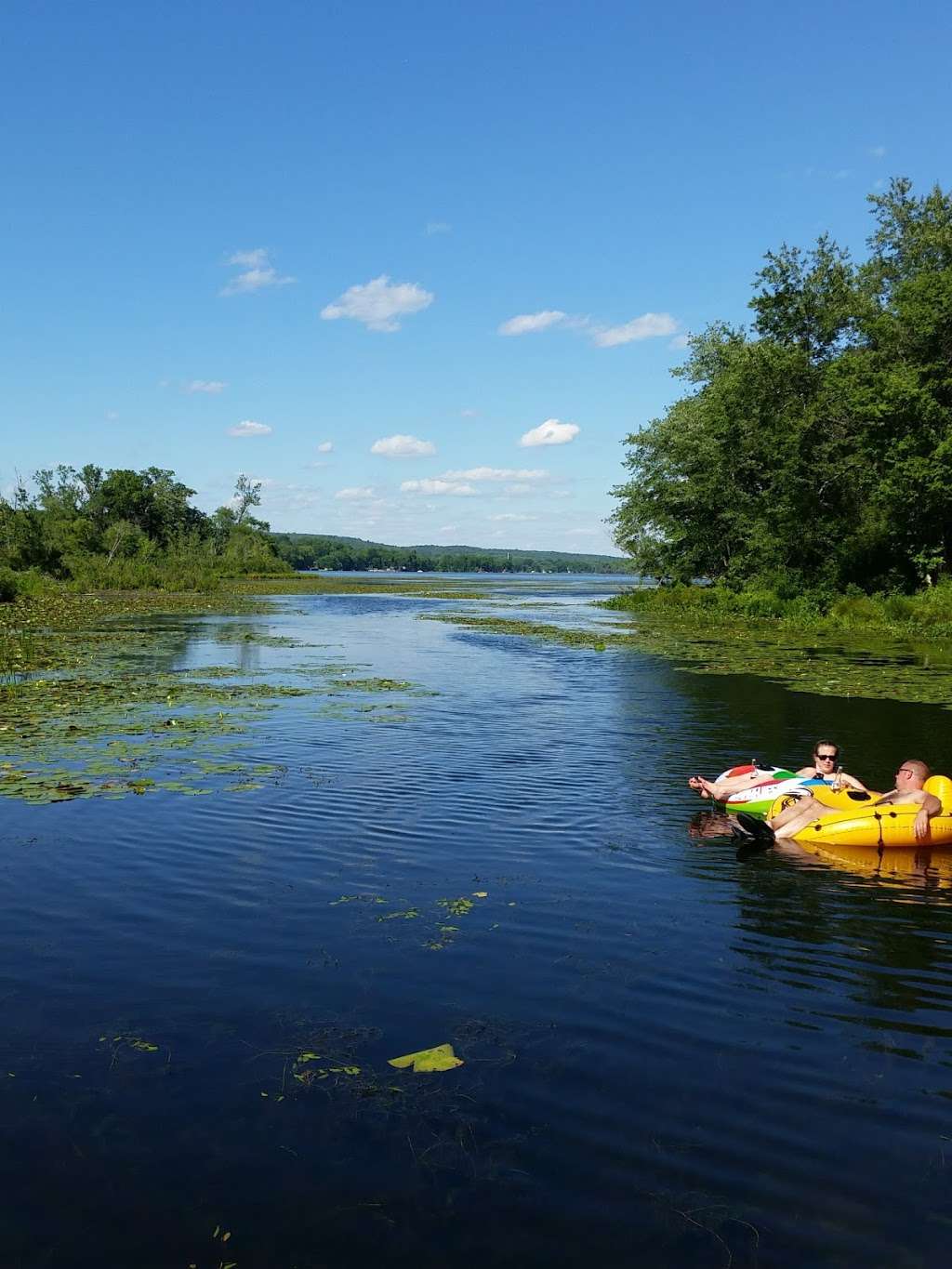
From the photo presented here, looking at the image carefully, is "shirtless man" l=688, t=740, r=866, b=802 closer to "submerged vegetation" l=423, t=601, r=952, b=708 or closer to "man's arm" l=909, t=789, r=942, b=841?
"man's arm" l=909, t=789, r=942, b=841

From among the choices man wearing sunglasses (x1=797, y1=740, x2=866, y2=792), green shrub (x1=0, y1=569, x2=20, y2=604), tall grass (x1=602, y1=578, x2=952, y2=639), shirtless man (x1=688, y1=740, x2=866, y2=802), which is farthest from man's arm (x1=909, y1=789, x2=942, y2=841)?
green shrub (x1=0, y1=569, x2=20, y2=604)

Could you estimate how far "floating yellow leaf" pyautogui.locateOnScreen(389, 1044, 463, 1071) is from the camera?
20.2 feet

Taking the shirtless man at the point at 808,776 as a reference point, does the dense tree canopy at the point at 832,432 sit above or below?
above

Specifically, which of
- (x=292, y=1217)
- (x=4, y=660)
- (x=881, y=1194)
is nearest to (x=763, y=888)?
(x=881, y=1194)

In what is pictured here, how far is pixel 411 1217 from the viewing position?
4.76 m

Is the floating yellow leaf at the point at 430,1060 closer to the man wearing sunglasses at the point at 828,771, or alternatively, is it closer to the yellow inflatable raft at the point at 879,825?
the yellow inflatable raft at the point at 879,825

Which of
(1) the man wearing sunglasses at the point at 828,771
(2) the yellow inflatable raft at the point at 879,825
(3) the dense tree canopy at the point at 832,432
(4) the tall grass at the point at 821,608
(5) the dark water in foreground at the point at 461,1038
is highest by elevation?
(3) the dense tree canopy at the point at 832,432

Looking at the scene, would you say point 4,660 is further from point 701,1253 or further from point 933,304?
point 933,304

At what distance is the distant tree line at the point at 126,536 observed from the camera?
84012 mm

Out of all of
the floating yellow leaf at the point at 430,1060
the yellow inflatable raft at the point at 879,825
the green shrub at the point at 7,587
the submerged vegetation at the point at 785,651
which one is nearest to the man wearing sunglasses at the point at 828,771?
the yellow inflatable raft at the point at 879,825

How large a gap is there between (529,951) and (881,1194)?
3.67m

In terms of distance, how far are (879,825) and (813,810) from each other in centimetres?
76

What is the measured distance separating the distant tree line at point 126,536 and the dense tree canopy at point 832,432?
44.1 m

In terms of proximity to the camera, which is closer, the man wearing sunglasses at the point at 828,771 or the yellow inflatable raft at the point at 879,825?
the yellow inflatable raft at the point at 879,825
